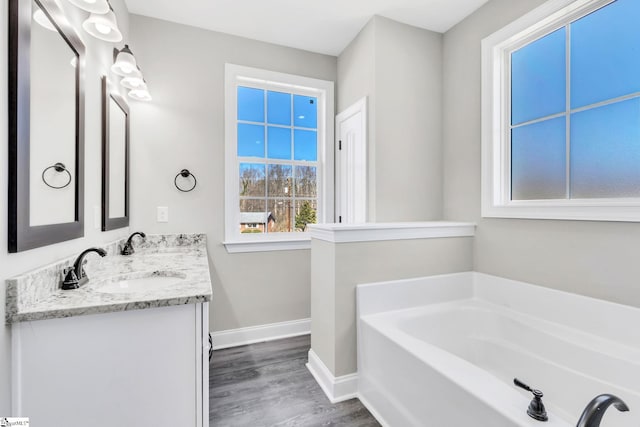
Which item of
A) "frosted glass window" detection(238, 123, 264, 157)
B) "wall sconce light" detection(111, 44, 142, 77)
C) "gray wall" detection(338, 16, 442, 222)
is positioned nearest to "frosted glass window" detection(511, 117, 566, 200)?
"gray wall" detection(338, 16, 442, 222)

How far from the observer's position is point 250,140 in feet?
8.99

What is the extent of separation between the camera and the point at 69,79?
134 centimetres

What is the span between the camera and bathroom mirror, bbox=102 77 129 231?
5.78 ft

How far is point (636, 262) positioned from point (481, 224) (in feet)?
2.83

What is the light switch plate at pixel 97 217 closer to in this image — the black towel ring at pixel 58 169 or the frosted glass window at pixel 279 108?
the black towel ring at pixel 58 169

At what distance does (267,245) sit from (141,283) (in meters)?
1.25

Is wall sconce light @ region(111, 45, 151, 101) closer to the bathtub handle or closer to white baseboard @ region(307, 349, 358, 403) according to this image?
white baseboard @ region(307, 349, 358, 403)

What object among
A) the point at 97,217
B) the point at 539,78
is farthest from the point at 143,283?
the point at 539,78

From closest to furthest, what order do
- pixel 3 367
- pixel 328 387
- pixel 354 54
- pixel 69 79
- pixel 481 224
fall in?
pixel 3 367
pixel 69 79
pixel 328 387
pixel 481 224
pixel 354 54

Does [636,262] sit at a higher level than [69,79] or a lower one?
lower

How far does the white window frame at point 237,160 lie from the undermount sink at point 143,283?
0.97 meters

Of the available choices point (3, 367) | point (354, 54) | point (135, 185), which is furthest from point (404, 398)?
point (354, 54)

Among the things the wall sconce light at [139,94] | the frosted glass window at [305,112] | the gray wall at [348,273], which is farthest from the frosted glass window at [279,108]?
the gray wall at [348,273]

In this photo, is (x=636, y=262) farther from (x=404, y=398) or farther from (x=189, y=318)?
(x=189, y=318)
